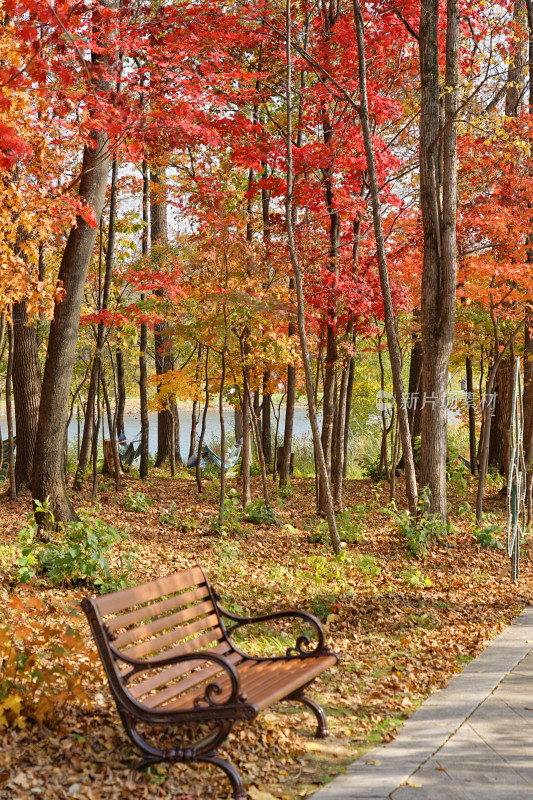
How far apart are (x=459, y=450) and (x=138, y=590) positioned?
13.9 m

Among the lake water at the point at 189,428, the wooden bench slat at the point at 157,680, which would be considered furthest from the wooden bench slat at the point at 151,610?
the lake water at the point at 189,428

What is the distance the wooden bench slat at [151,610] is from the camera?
3072 mm

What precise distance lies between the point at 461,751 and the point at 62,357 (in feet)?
16.7

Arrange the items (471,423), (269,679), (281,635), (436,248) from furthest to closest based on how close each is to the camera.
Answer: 1. (471,423)
2. (436,248)
3. (281,635)
4. (269,679)

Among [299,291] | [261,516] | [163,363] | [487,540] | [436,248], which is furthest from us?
[163,363]

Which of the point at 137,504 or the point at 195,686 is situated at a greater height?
the point at 137,504

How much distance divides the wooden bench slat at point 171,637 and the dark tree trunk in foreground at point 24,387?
21.5ft

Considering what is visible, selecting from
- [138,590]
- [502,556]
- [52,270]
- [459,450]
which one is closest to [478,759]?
[138,590]

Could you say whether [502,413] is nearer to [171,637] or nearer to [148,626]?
[171,637]

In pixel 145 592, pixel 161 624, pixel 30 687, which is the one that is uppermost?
pixel 145 592

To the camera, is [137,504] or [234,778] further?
[137,504]

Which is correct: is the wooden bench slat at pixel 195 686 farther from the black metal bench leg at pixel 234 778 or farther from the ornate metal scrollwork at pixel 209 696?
the black metal bench leg at pixel 234 778

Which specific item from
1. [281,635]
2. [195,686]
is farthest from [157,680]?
[281,635]

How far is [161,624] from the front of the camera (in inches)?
133
